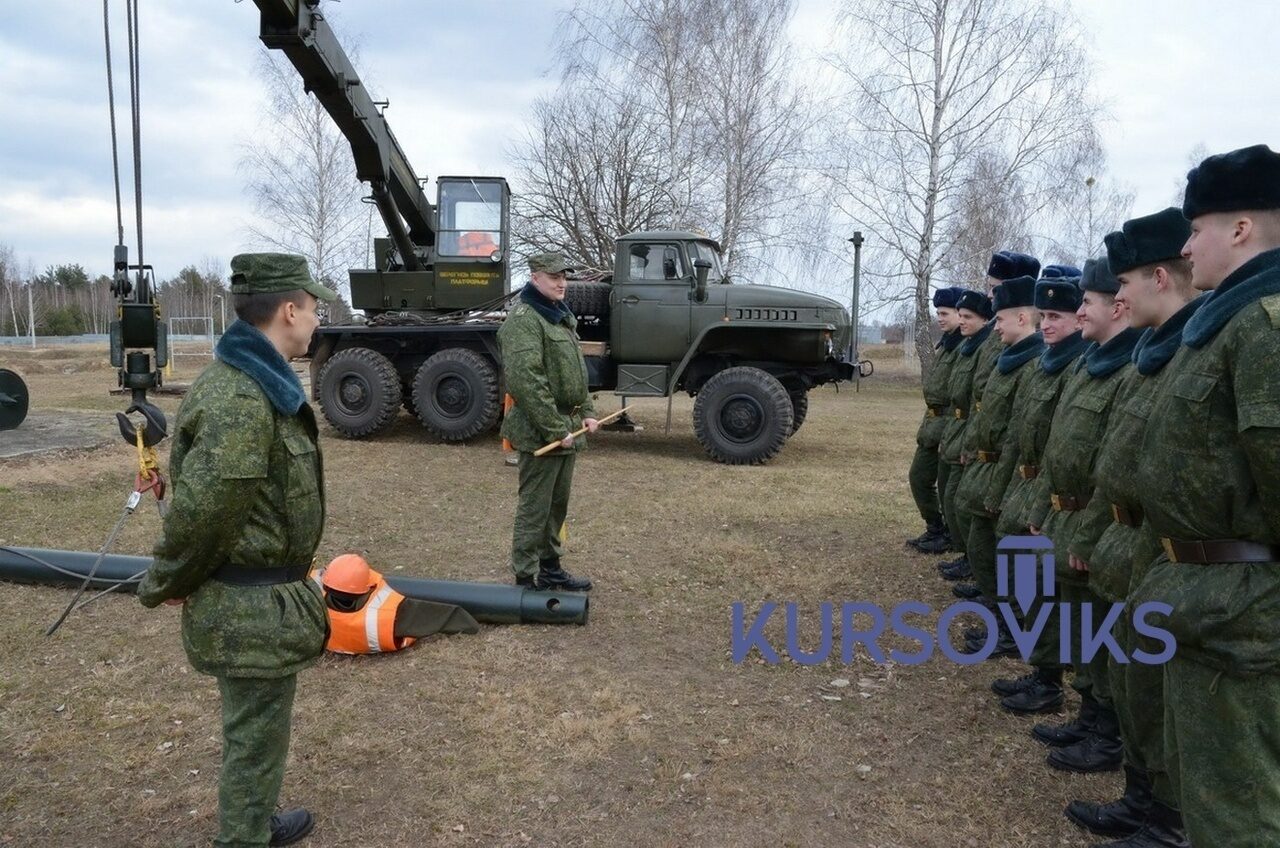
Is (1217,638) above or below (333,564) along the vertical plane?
above

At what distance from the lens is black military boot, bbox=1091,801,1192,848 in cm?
253

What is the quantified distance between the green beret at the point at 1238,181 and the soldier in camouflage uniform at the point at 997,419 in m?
2.14

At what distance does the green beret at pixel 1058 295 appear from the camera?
3.56 meters

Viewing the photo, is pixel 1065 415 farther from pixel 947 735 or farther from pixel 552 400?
pixel 552 400

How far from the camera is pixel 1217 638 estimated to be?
188 centimetres

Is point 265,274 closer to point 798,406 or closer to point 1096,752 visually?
point 1096,752

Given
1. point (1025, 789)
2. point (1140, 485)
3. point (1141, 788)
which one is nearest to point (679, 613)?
point (1025, 789)

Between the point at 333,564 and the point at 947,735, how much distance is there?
2.68m

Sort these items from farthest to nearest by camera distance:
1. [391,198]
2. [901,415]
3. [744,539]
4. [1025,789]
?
[901,415] < [391,198] < [744,539] < [1025,789]

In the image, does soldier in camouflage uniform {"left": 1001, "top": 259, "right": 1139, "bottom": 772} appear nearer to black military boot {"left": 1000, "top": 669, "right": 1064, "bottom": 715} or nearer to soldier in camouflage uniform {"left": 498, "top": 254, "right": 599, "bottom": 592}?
black military boot {"left": 1000, "top": 669, "right": 1064, "bottom": 715}

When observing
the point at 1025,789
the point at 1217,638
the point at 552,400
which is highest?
the point at 552,400

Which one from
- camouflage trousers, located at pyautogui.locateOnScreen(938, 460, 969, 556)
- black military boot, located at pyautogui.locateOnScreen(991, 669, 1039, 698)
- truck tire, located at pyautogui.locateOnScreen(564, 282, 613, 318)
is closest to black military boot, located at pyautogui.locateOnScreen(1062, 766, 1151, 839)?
black military boot, located at pyautogui.locateOnScreen(991, 669, 1039, 698)

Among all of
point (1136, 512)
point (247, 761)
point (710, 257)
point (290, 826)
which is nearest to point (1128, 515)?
point (1136, 512)

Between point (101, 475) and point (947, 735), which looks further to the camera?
point (101, 475)
